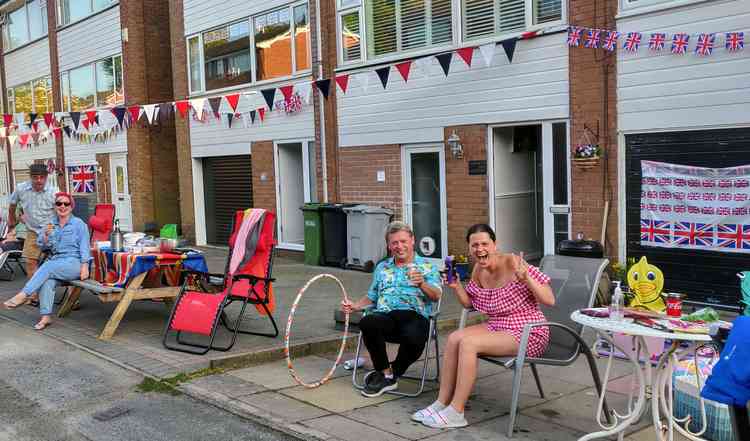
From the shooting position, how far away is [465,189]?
11.2m

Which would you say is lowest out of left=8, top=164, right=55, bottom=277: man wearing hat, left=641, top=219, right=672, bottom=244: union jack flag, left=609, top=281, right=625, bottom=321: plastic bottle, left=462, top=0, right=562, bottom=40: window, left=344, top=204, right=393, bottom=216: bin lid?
left=609, top=281, right=625, bottom=321: plastic bottle

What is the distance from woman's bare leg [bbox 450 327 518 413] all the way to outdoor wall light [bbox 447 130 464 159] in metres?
6.48

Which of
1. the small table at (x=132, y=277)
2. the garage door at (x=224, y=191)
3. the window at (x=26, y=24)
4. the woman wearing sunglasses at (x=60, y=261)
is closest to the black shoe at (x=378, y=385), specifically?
the small table at (x=132, y=277)

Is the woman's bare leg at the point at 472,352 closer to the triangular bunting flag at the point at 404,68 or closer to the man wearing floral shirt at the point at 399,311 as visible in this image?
the man wearing floral shirt at the point at 399,311

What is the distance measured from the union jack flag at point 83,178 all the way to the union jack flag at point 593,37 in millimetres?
16055

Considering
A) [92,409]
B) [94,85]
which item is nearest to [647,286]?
[92,409]

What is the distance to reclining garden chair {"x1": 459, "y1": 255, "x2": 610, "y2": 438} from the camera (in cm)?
479

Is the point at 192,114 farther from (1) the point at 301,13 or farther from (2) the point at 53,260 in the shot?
(2) the point at 53,260

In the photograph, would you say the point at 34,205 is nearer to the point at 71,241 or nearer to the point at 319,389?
the point at 71,241

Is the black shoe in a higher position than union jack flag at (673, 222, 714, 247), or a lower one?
lower

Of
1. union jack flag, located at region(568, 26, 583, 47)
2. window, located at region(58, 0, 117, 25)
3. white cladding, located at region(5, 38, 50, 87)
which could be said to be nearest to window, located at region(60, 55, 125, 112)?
window, located at region(58, 0, 117, 25)

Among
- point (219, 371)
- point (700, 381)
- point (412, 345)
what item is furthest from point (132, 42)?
point (700, 381)

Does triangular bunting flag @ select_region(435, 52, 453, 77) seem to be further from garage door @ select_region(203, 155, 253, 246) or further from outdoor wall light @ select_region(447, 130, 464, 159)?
garage door @ select_region(203, 155, 253, 246)

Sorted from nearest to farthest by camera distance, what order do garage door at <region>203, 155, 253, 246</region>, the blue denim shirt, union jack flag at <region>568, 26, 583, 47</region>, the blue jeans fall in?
1. the blue jeans
2. the blue denim shirt
3. union jack flag at <region>568, 26, 583, 47</region>
4. garage door at <region>203, 155, 253, 246</region>
